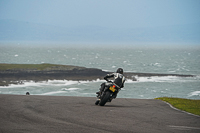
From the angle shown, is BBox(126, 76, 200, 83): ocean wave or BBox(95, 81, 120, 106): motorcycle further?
BBox(126, 76, 200, 83): ocean wave

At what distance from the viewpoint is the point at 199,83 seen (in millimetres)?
70250

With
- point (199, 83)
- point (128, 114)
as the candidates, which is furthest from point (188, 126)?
point (199, 83)

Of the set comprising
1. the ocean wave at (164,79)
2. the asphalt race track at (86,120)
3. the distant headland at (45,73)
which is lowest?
the asphalt race track at (86,120)

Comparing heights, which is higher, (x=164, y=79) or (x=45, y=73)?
(x=45, y=73)

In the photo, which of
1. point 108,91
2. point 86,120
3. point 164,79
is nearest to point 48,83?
point 164,79

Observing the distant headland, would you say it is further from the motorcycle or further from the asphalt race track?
the asphalt race track

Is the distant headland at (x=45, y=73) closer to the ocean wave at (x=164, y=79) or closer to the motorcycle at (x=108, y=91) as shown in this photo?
the ocean wave at (x=164, y=79)

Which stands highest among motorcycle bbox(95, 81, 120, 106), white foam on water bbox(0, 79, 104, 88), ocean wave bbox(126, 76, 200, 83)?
ocean wave bbox(126, 76, 200, 83)

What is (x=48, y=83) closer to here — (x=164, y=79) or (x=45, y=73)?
(x=45, y=73)

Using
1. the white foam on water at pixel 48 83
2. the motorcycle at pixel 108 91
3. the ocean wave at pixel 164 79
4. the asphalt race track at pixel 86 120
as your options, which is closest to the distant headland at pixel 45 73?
the ocean wave at pixel 164 79

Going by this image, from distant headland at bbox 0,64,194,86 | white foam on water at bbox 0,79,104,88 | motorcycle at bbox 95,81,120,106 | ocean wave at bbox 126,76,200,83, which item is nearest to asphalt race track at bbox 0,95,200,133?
motorcycle at bbox 95,81,120,106

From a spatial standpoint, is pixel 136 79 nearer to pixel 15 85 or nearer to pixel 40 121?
pixel 15 85

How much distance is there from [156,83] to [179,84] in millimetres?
4839

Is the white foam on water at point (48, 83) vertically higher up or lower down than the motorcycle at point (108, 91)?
lower down
